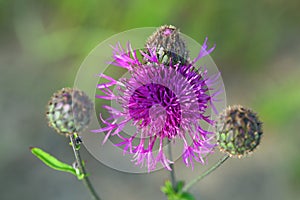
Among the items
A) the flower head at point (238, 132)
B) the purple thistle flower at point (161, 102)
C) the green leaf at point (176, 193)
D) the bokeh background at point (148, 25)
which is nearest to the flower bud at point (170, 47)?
the purple thistle flower at point (161, 102)

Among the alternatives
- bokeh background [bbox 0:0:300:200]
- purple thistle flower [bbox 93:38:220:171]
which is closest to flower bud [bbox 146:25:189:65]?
purple thistle flower [bbox 93:38:220:171]

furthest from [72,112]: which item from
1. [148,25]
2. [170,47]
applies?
[148,25]

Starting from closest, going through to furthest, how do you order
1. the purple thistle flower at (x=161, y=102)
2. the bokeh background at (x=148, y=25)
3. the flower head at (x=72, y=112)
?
the flower head at (x=72, y=112), the purple thistle flower at (x=161, y=102), the bokeh background at (x=148, y=25)

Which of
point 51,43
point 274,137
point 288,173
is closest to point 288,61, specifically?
point 274,137

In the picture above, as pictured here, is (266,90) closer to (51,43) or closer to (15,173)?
(51,43)

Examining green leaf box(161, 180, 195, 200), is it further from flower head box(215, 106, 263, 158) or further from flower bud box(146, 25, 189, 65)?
flower bud box(146, 25, 189, 65)

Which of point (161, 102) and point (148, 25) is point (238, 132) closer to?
point (161, 102)

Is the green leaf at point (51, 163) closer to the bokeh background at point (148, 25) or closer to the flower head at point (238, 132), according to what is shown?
the flower head at point (238, 132)
